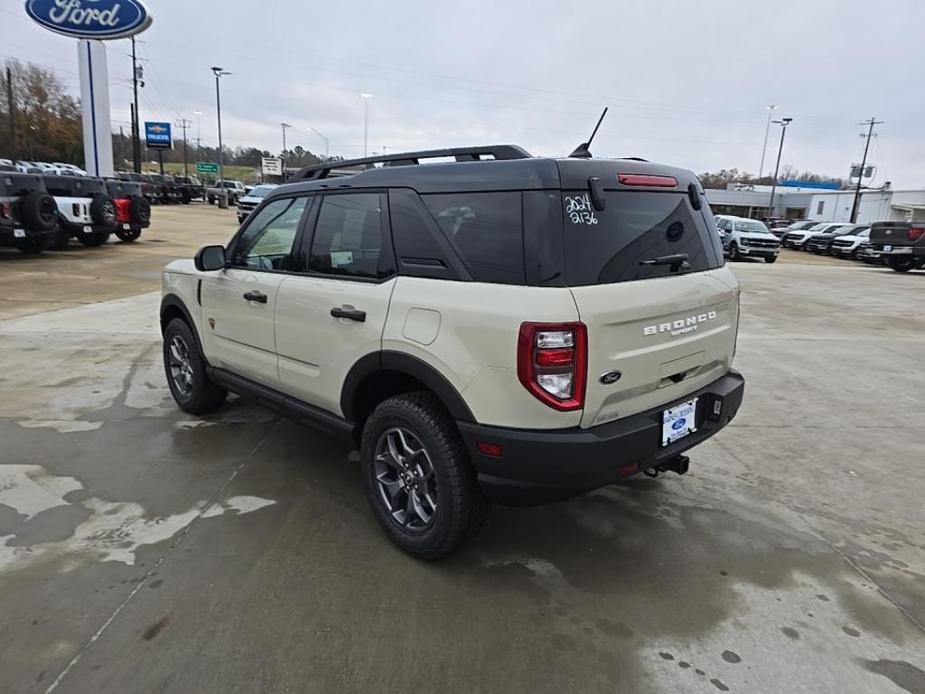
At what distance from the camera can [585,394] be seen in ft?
7.73

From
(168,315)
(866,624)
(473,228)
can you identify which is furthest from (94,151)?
(866,624)

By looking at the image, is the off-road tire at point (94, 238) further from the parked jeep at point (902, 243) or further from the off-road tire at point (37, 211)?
the parked jeep at point (902, 243)

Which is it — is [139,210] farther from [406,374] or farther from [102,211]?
[406,374]

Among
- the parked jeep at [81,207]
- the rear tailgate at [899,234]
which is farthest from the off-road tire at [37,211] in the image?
the rear tailgate at [899,234]

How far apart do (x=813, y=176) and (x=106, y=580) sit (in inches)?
5616

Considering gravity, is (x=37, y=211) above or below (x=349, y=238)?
below

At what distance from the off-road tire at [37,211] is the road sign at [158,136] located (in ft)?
192

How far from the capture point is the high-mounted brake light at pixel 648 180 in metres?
2.63

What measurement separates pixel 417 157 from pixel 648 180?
3.79 ft

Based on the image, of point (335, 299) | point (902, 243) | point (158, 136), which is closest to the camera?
point (335, 299)

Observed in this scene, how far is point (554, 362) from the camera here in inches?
90.3

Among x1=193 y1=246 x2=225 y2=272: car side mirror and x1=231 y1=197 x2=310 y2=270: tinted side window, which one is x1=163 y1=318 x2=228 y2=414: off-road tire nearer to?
x1=193 y1=246 x2=225 y2=272: car side mirror

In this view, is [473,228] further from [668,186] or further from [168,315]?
[168,315]

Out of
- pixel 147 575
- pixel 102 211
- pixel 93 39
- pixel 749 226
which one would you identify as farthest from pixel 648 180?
pixel 93 39
